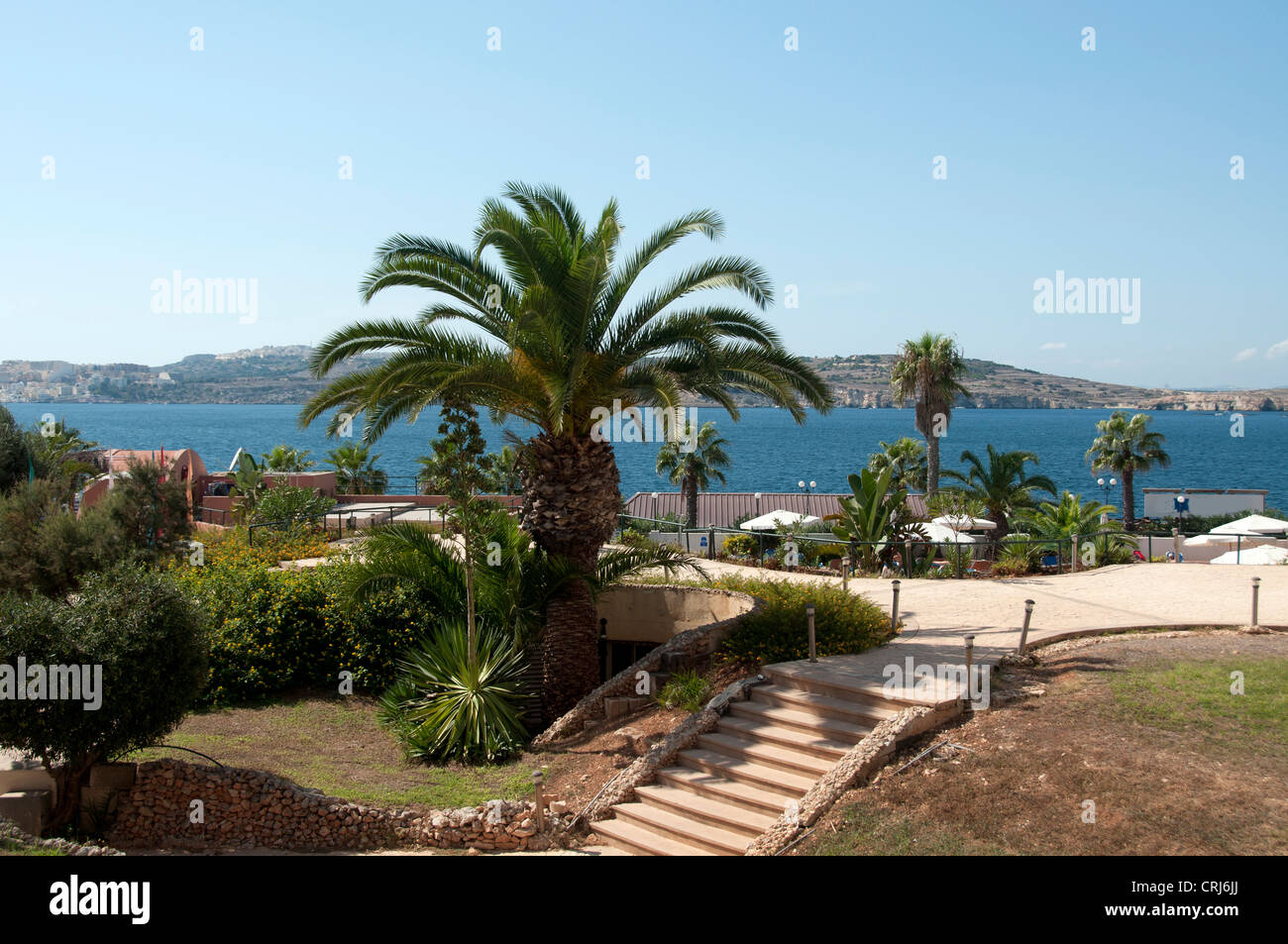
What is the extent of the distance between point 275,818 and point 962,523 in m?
24.9

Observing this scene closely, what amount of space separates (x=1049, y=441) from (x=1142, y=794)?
18360 centimetres

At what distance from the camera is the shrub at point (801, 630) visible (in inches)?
528

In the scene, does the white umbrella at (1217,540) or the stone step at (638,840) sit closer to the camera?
A: the stone step at (638,840)

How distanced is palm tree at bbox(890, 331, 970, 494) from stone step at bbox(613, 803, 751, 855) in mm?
36639

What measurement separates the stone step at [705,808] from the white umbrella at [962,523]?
20.3 metres

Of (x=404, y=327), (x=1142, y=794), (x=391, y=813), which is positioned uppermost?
(x=404, y=327)

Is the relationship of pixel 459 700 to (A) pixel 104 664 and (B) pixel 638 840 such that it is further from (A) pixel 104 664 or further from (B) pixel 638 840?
(A) pixel 104 664

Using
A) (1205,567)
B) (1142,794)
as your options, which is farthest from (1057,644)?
(1205,567)

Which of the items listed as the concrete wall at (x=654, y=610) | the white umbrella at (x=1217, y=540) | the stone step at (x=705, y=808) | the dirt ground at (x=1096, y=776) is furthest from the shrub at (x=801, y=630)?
the white umbrella at (x=1217, y=540)

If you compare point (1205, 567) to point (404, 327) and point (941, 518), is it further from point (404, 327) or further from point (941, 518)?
point (404, 327)

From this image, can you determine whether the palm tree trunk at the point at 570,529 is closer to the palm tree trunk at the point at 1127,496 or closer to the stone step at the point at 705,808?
the stone step at the point at 705,808

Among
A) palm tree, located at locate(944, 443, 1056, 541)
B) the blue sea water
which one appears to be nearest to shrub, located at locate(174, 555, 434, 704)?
palm tree, located at locate(944, 443, 1056, 541)
